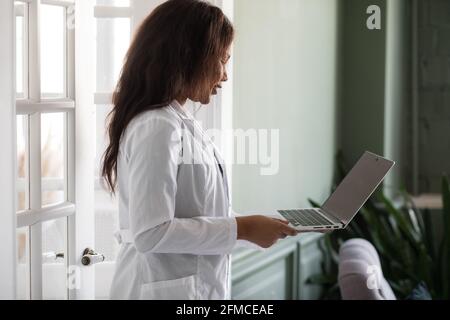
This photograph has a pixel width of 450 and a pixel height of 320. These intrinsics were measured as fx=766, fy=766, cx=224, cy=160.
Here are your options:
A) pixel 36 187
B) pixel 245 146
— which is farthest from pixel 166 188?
pixel 245 146

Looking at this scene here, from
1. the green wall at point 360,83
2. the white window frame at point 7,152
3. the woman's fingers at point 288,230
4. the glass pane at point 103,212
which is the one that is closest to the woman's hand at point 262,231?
the woman's fingers at point 288,230

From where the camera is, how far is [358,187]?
1355mm

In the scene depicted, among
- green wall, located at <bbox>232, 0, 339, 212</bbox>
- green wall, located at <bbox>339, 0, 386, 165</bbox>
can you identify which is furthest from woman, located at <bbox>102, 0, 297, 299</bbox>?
green wall, located at <bbox>339, 0, 386, 165</bbox>

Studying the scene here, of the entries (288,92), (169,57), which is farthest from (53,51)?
(288,92)

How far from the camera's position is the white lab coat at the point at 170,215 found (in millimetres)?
1155

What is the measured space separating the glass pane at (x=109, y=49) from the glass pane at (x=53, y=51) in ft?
0.67

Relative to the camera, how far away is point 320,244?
2795 millimetres

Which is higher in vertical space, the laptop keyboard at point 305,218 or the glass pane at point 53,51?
the glass pane at point 53,51

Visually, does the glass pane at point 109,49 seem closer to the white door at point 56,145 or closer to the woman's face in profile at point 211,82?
the white door at point 56,145

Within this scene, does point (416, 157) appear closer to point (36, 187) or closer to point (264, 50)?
point (264, 50)

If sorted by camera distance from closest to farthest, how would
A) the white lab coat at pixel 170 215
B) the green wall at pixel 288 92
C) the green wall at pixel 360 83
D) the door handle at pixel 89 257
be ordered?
the white lab coat at pixel 170 215
the door handle at pixel 89 257
the green wall at pixel 288 92
the green wall at pixel 360 83

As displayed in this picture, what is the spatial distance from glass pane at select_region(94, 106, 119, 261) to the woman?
41cm

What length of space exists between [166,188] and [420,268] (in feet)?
5.28

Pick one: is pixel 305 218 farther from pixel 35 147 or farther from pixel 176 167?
pixel 35 147
